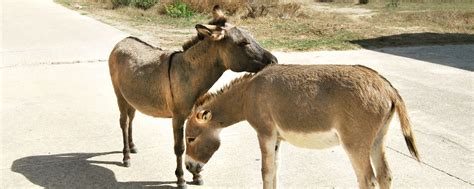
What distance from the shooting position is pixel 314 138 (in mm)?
4020

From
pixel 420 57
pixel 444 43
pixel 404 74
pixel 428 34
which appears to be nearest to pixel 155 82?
pixel 404 74

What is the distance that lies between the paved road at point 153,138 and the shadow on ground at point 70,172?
0.01 meters

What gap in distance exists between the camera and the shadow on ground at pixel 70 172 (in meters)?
5.35

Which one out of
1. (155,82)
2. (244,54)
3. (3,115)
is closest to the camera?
(244,54)

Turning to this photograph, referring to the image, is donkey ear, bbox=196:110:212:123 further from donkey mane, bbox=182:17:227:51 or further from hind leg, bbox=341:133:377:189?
hind leg, bbox=341:133:377:189

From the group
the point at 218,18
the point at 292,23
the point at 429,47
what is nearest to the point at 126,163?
the point at 218,18

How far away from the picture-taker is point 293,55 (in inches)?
523

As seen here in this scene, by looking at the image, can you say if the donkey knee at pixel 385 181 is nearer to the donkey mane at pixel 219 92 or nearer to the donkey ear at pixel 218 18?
the donkey mane at pixel 219 92

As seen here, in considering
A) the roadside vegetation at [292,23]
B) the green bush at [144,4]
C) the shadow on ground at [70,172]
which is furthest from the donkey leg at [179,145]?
the green bush at [144,4]

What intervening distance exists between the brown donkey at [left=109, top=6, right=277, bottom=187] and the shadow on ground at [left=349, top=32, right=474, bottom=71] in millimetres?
8640

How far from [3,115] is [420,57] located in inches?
393

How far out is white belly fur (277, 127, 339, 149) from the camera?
395cm

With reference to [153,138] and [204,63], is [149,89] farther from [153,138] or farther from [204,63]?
[153,138]

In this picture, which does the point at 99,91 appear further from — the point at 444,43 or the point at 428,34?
the point at 428,34
